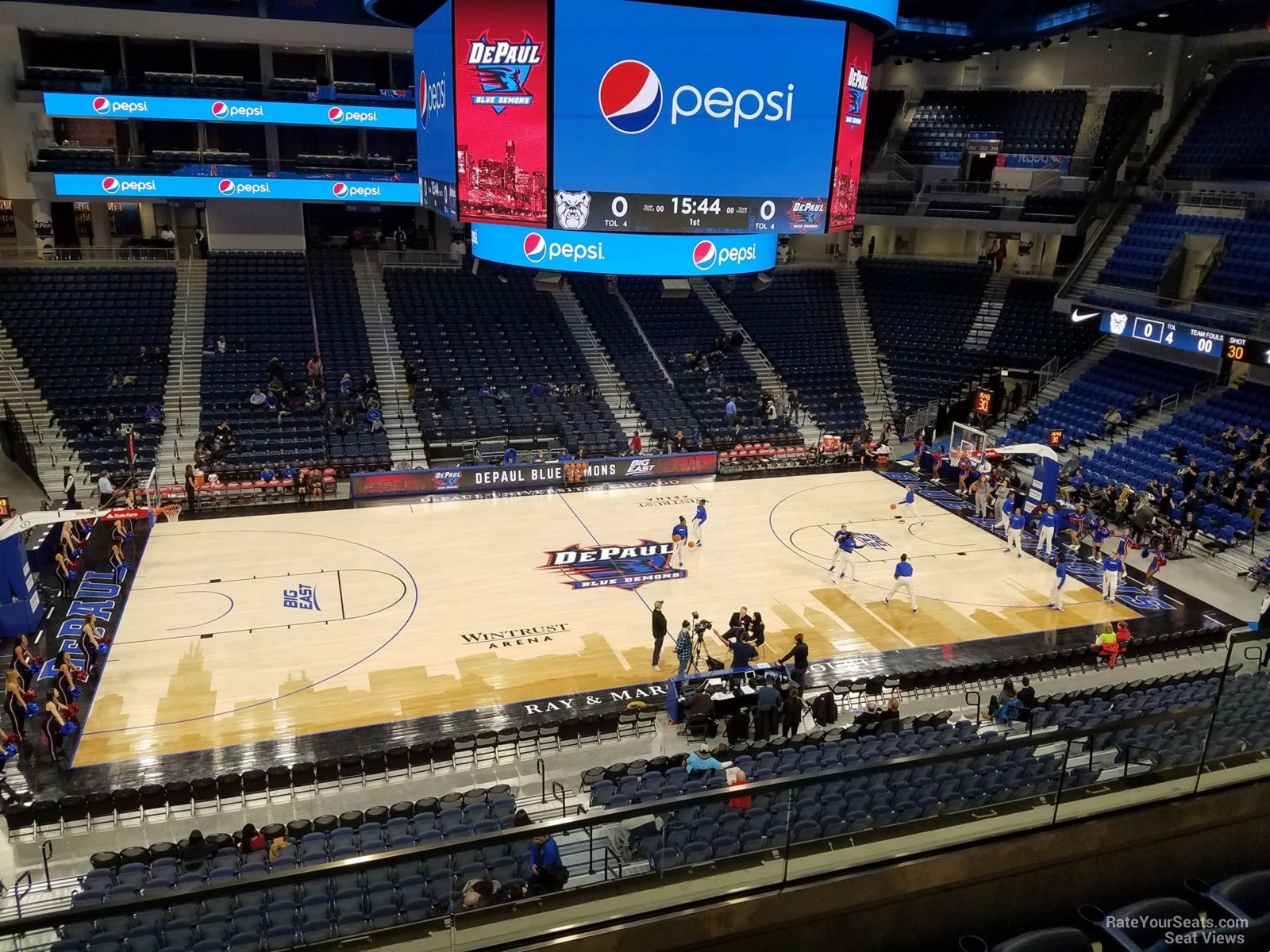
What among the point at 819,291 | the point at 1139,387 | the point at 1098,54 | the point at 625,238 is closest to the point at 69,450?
the point at 625,238

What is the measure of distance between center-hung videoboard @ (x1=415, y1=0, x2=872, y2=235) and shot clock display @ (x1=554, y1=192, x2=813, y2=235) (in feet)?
0.07

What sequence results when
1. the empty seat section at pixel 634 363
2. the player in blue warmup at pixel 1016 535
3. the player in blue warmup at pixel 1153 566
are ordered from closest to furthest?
the player in blue warmup at pixel 1153 566 < the player in blue warmup at pixel 1016 535 < the empty seat section at pixel 634 363

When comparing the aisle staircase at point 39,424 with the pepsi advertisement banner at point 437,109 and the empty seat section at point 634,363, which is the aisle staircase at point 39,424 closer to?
the pepsi advertisement banner at point 437,109

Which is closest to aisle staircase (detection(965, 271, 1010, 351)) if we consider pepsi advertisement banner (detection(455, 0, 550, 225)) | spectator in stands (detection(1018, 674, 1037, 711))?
spectator in stands (detection(1018, 674, 1037, 711))

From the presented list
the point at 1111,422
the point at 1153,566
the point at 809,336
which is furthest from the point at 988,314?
the point at 1153,566

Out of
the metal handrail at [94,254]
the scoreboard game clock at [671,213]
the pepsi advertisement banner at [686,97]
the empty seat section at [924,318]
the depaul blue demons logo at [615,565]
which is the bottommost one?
the depaul blue demons logo at [615,565]

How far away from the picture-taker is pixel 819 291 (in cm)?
3950

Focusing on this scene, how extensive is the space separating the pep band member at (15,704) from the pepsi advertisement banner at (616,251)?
969cm

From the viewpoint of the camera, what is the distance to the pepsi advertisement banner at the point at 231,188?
96.3 feet

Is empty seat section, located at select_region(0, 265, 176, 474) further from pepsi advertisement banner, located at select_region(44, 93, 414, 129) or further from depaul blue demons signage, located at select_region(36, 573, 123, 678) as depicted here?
depaul blue demons signage, located at select_region(36, 573, 123, 678)

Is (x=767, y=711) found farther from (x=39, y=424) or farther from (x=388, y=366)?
(x=39, y=424)

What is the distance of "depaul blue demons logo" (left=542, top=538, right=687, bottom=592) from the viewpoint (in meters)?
20.1

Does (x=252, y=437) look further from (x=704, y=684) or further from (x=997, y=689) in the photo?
(x=997, y=689)

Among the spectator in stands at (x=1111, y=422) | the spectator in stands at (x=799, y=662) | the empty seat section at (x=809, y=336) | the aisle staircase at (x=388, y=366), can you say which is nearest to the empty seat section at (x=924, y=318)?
the empty seat section at (x=809, y=336)
